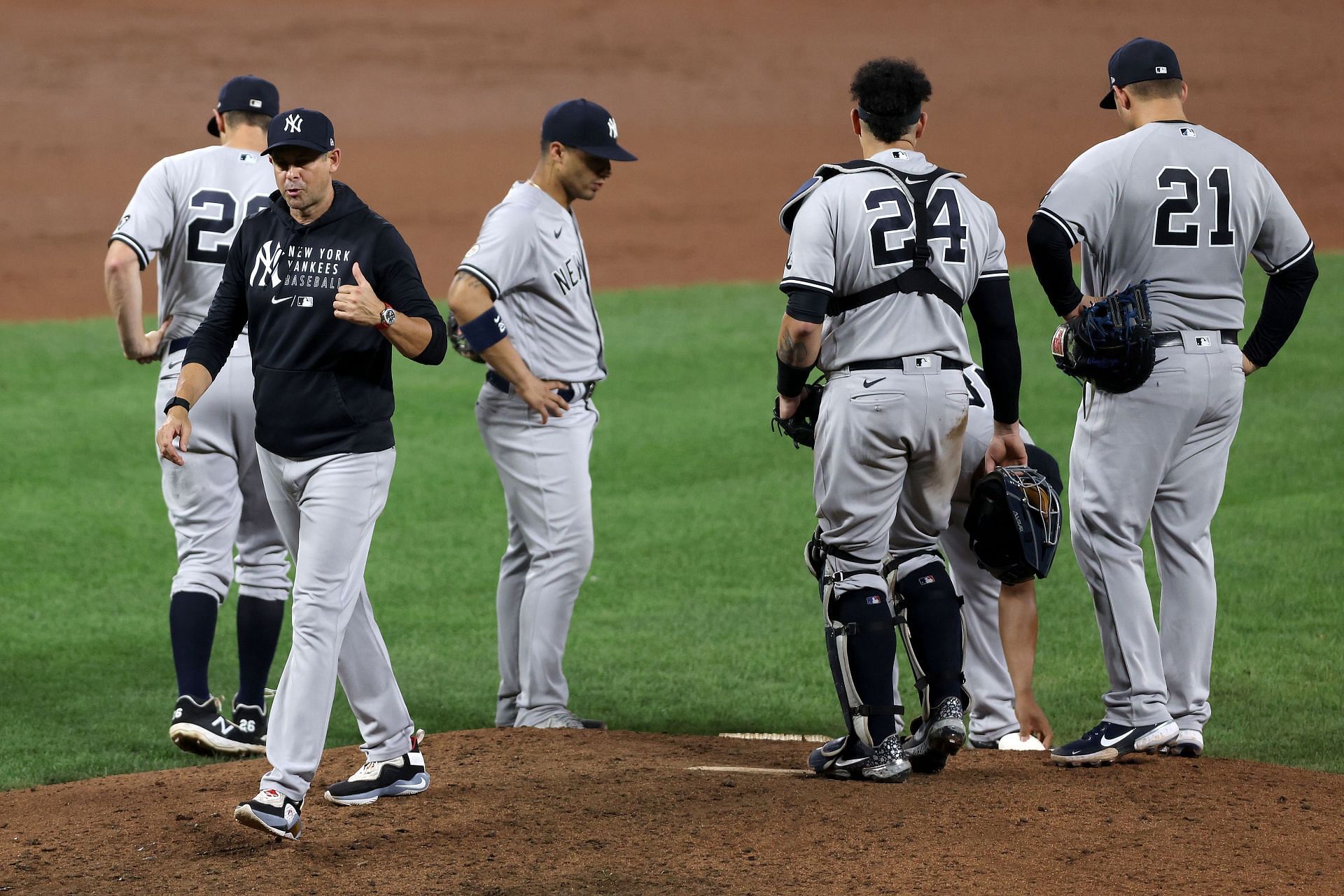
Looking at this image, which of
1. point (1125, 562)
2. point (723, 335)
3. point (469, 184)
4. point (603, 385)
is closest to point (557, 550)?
point (1125, 562)

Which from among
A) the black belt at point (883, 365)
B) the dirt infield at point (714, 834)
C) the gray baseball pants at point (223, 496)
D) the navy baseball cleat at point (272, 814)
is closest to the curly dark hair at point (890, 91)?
the black belt at point (883, 365)

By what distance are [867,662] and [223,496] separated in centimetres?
269

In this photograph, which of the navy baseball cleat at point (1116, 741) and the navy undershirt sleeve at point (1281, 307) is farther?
the navy undershirt sleeve at point (1281, 307)

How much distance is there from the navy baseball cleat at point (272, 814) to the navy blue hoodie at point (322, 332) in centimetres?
91

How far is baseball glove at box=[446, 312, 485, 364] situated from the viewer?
5238 millimetres

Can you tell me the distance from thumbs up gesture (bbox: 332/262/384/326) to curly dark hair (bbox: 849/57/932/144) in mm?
1467

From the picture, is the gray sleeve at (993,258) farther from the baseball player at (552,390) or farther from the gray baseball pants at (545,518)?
the gray baseball pants at (545,518)

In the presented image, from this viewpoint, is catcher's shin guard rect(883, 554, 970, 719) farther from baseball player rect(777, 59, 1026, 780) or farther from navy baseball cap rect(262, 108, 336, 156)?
navy baseball cap rect(262, 108, 336, 156)

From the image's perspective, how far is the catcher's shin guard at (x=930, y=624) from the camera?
4.45 meters

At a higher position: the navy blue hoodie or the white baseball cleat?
the navy blue hoodie

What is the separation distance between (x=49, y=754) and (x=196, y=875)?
85.7 inches

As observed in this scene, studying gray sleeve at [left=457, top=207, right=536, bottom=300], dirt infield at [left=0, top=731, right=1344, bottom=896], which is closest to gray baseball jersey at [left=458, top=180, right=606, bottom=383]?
gray sleeve at [left=457, top=207, right=536, bottom=300]

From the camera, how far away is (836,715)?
20.3 feet

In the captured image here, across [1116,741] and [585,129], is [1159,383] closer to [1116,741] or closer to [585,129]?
[1116,741]
